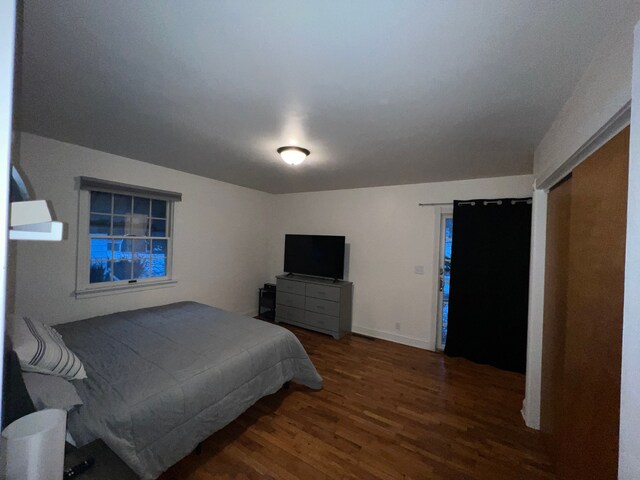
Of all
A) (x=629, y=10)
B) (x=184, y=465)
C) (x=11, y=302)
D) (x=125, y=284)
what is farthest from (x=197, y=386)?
(x=629, y=10)

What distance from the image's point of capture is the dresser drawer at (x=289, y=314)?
13.6ft

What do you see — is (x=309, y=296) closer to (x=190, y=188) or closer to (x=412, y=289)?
(x=412, y=289)

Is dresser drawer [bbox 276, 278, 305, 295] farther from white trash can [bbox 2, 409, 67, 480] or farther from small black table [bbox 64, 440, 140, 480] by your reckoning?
white trash can [bbox 2, 409, 67, 480]

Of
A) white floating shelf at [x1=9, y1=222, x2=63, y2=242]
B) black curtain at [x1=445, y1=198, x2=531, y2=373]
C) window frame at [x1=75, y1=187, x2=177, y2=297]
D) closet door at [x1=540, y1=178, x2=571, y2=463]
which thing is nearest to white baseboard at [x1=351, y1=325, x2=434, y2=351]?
black curtain at [x1=445, y1=198, x2=531, y2=373]

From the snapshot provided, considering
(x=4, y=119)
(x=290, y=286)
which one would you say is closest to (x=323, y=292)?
(x=290, y=286)

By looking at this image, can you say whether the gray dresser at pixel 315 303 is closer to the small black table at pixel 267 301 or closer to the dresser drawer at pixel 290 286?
the dresser drawer at pixel 290 286

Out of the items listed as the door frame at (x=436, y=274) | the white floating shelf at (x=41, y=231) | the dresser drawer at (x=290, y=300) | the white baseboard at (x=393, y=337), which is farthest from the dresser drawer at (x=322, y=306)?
the white floating shelf at (x=41, y=231)

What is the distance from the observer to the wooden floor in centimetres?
167

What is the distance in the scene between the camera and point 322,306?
3959 mm

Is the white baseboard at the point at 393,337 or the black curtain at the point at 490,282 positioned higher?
the black curtain at the point at 490,282

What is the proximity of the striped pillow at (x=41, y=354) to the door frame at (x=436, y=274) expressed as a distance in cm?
357

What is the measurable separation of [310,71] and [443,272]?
123 inches

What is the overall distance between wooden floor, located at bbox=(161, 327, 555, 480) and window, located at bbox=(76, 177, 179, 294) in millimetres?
2161

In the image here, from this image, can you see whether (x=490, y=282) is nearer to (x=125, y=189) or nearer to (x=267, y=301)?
(x=267, y=301)
